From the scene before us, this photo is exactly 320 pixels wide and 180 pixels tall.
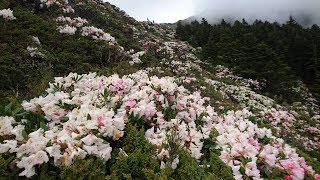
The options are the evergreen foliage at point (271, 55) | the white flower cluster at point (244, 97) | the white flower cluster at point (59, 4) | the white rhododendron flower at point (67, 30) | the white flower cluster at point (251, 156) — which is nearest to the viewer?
the white flower cluster at point (251, 156)

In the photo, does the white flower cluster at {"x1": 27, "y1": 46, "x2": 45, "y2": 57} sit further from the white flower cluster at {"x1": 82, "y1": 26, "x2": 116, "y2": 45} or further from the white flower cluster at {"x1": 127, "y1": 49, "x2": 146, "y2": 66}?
the white flower cluster at {"x1": 127, "y1": 49, "x2": 146, "y2": 66}

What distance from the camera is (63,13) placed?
16688 millimetres

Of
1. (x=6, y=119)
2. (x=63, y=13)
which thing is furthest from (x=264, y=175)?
(x=63, y=13)

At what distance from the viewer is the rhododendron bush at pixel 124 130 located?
349cm

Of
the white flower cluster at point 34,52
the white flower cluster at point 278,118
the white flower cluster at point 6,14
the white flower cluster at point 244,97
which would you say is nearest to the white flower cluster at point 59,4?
the white flower cluster at point 6,14

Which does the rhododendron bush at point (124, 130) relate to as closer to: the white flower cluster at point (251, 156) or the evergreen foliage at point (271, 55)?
the white flower cluster at point (251, 156)

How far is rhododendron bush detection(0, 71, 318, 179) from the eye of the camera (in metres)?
3.49

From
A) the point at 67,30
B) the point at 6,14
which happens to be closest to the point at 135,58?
the point at 67,30

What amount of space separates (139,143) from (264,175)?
1621 millimetres

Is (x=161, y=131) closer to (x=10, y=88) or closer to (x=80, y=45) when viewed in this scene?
(x=10, y=88)

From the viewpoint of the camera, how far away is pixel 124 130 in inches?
169

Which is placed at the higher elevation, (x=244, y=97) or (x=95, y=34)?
(x=95, y=34)

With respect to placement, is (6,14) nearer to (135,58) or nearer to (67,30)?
(67,30)

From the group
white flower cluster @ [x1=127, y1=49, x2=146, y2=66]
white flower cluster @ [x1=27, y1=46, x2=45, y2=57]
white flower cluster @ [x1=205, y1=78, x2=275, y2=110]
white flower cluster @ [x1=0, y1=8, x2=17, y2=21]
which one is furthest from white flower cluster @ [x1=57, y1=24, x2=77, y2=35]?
white flower cluster @ [x1=205, y1=78, x2=275, y2=110]
